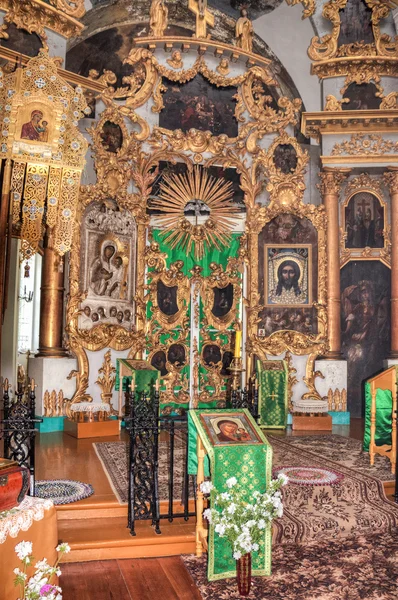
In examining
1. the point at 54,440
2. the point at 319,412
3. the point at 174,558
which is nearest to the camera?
the point at 174,558

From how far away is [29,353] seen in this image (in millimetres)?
12359

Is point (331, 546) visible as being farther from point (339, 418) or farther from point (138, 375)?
point (339, 418)

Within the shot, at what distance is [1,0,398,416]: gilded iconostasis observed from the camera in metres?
12.7

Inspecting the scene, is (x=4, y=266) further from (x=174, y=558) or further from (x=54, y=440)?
(x=54, y=440)

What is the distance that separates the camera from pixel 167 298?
13.1 meters

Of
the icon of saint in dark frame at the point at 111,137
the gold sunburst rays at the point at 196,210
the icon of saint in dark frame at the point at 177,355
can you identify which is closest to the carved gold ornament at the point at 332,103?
the gold sunburst rays at the point at 196,210

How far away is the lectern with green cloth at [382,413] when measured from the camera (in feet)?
27.8

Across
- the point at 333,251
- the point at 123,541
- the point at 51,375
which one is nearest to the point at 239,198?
the point at 333,251

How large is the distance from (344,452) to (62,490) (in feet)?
14.7

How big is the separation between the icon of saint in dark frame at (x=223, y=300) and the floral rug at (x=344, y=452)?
11.1 feet

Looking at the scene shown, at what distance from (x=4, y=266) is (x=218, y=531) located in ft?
11.9

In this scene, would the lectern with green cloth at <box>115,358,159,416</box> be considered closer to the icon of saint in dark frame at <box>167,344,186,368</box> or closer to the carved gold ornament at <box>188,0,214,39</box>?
the icon of saint in dark frame at <box>167,344,186,368</box>

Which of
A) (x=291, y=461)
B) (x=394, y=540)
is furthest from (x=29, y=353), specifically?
(x=394, y=540)

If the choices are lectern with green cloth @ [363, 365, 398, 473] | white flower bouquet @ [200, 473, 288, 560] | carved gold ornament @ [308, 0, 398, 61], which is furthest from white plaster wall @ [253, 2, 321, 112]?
white flower bouquet @ [200, 473, 288, 560]
